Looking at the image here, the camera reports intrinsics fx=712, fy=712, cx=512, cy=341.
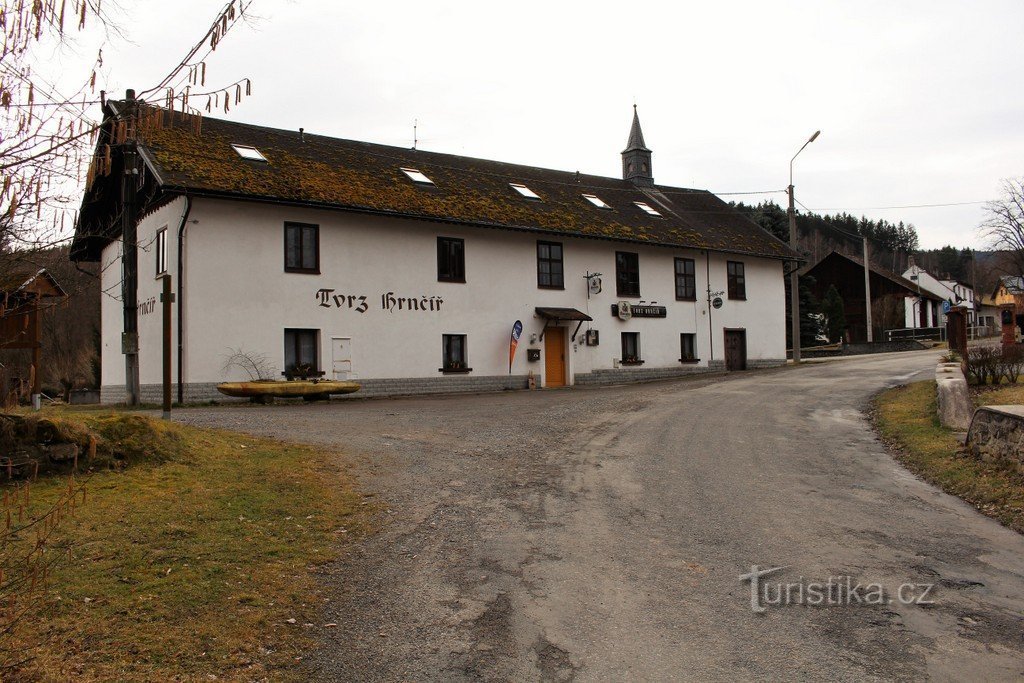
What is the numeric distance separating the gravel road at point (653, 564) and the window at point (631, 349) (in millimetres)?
16495

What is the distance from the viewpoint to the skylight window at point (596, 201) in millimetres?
30311

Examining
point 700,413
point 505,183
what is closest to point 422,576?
point 700,413

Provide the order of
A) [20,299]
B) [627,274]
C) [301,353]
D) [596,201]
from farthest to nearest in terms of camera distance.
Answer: [596,201] → [627,274] → [301,353] → [20,299]

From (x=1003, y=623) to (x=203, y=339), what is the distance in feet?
60.7

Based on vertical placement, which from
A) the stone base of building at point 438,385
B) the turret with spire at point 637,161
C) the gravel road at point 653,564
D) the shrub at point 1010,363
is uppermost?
the turret with spire at point 637,161

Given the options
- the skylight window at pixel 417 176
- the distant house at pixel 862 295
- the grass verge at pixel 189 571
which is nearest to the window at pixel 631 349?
the skylight window at pixel 417 176

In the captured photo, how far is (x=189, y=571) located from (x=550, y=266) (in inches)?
871

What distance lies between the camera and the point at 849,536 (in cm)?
670

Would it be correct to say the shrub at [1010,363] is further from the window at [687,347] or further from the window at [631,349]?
the window at [687,347]

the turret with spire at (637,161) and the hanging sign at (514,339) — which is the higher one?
the turret with spire at (637,161)

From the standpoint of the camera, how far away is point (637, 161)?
37875mm

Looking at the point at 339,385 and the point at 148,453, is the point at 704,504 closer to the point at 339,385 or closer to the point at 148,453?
the point at 148,453

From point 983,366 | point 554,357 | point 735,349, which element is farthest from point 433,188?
point 983,366

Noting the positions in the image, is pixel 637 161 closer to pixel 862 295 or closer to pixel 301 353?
pixel 301 353
